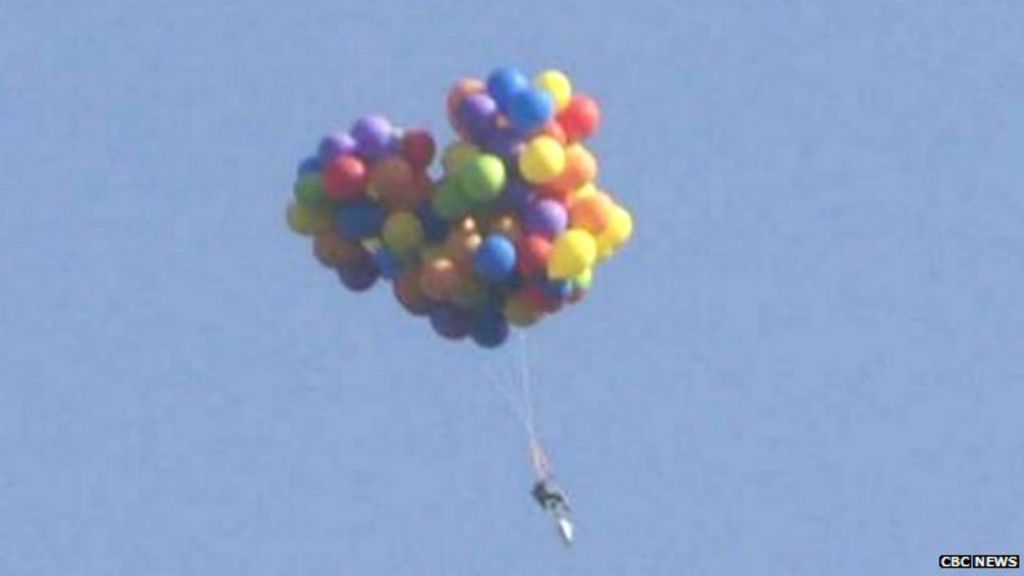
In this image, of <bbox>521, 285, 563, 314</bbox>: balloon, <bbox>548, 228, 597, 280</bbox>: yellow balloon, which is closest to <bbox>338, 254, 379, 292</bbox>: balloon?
<bbox>521, 285, 563, 314</bbox>: balloon

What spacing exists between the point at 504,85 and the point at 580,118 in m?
0.89

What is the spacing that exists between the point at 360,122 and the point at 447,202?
138 centimetres

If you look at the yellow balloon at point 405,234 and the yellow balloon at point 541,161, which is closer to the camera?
the yellow balloon at point 541,161

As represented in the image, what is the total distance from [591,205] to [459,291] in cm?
154

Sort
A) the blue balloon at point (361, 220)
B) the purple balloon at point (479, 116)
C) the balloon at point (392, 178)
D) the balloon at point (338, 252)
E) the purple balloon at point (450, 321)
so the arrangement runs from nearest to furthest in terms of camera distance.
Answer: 1. the purple balloon at point (479, 116)
2. the balloon at point (392, 178)
3. the purple balloon at point (450, 321)
4. the blue balloon at point (361, 220)
5. the balloon at point (338, 252)

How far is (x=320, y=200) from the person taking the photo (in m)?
43.3

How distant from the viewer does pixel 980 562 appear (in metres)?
46.7

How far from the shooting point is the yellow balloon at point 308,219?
4344 centimetres

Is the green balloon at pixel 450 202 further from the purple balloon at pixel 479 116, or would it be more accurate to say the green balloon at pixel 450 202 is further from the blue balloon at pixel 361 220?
the blue balloon at pixel 361 220

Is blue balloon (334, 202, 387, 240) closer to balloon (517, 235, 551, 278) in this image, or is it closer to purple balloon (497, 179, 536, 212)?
purple balloon (497, 179, 536, 212)

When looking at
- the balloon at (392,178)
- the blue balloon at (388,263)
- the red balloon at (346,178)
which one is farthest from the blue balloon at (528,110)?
the blue balloon at (388,263)

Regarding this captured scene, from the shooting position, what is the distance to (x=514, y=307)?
4291 centimetres

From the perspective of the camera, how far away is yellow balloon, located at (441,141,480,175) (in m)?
42.4

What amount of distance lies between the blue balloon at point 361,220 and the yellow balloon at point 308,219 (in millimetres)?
225
